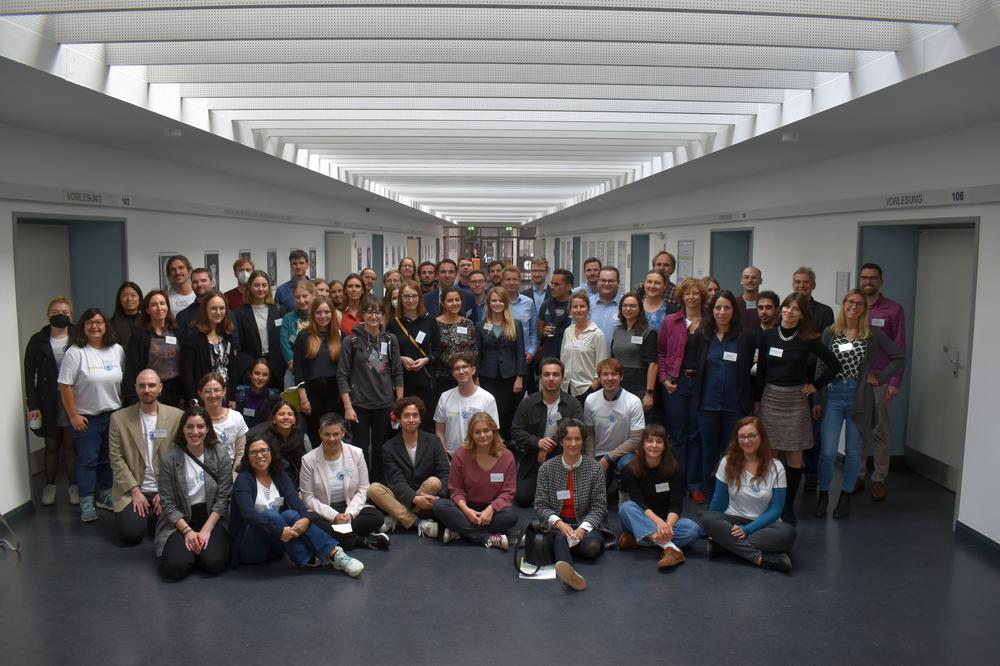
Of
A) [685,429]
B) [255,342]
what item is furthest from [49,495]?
[685,429]

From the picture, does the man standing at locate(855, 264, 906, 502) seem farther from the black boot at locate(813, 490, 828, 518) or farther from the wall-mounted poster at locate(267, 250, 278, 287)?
the wall-mounted poster at locate(267, 250, 278, 287)

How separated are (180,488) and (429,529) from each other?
5.77ft

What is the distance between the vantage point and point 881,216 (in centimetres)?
719

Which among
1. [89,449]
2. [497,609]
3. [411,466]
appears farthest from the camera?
[89,449]

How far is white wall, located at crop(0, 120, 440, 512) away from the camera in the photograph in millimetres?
5980

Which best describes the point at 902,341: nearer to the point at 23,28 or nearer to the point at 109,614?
the point at 109,614

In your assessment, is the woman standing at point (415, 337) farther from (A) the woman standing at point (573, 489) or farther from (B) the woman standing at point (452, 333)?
(A) the woman standing at point (573, 489)

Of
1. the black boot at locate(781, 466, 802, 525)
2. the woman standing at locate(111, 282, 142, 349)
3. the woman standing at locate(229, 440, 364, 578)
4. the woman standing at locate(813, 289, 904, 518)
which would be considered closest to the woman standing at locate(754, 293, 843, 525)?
the black boot at locate(781, 466, 802, 525)

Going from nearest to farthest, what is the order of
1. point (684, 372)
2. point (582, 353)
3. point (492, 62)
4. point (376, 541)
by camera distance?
point (492, 62) → point (376, 541) → point (684, 372) → point (582, 353)

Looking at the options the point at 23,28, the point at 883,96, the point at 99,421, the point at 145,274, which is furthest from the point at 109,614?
the point at 883,96

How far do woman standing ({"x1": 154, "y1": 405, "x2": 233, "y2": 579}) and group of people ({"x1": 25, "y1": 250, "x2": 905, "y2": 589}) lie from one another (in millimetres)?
13

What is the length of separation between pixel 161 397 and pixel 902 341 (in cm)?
621

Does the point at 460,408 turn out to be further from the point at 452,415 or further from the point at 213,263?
the point at 213,263

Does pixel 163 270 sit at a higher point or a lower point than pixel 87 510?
higher
